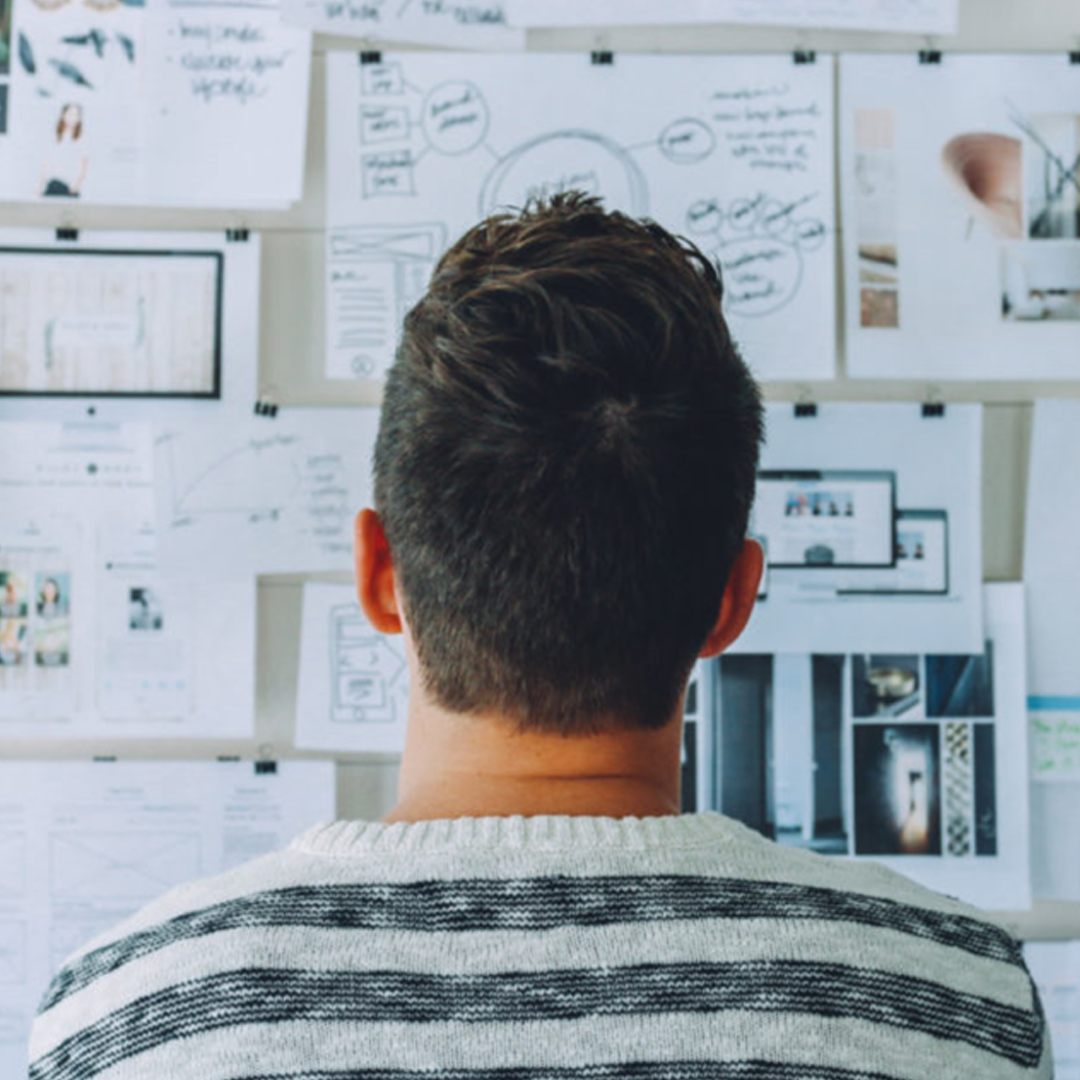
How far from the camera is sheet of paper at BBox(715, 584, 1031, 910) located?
1.32 m

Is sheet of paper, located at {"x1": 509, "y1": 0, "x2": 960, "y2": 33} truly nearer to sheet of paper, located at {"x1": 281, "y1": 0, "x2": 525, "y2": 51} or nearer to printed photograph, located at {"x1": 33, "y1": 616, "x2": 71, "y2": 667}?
sheet of paper, located at {"x1": 281, "y1": 0, "x2": 525, "y2": 51}

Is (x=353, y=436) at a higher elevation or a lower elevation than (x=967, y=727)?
higher

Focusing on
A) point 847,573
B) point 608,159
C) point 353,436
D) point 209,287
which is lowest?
point 847,573

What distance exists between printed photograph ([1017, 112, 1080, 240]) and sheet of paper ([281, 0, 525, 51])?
578mm

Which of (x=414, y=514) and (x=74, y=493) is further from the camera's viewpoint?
(x=74, y=493)

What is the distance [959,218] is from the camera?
133 cm

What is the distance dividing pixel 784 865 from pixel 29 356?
1030 mm

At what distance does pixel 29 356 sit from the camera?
131cm

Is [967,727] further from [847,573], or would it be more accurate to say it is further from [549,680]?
[549,680]

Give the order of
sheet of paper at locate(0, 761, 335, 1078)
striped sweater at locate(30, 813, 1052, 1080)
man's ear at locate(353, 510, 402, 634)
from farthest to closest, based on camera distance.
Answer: sheet of paper at locate(0, 761, 335, 1078)
man's ear at locate(353, 510, 402, 634)
striped sweater at locate(30, 813, 1052, 1080)

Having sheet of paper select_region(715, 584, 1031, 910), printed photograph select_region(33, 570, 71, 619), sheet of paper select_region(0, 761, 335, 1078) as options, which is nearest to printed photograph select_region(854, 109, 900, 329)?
sheet of paper select_region(715, 584, 1031, 910)

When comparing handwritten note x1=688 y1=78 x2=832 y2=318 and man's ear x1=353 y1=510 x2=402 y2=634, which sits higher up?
handwritten note x1=688 y1=78 x2=832 y2=318

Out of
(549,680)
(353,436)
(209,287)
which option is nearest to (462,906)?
(549,680)

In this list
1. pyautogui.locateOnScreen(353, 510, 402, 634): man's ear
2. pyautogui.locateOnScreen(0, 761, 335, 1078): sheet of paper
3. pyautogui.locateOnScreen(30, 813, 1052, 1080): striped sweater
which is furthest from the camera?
pyautogui.locateOnScreen(0, 761, 335, 1078): sheet of paper
